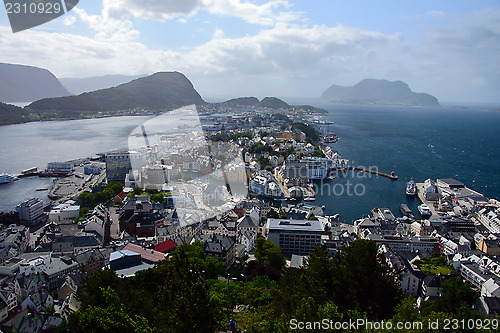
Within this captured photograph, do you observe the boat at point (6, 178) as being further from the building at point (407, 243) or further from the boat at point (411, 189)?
the boat at point (411, 189)

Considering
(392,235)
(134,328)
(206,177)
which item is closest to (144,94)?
(206,177)

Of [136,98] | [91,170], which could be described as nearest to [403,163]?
[91,170]

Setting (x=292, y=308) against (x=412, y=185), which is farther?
(x=412, y=185)

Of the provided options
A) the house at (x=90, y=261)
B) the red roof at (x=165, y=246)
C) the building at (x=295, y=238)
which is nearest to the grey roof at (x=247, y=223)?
the building at (x=295, y=238)

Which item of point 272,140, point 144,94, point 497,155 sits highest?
point 144,94

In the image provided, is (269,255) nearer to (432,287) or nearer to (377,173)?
(432,287)

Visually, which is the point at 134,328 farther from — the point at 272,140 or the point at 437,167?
the point at 272,140
